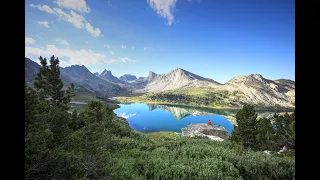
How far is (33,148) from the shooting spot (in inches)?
265

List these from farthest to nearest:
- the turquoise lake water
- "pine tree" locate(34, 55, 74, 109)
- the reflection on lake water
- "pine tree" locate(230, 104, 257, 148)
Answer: the reflection on lake water → the turquoise lake water → "pine tree" locate(230, 104, 257, 148) → "pine tree" locate(34, 55, 74, 109)

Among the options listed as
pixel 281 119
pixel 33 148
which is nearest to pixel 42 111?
pixel 33 148

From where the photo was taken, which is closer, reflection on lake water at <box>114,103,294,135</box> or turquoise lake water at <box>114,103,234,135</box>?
turquoise lake water at <box>114,103,234,135</box>

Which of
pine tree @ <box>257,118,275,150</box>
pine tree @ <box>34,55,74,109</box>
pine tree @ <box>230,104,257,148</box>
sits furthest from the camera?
pine tree @ <box>230,104,257,148</box>

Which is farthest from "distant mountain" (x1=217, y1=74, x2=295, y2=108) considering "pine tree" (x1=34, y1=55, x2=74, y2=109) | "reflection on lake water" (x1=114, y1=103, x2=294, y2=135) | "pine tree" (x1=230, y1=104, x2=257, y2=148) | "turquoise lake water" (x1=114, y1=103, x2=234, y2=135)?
"pine tree" (x1=34, y1=55, x2=74, y2=109)

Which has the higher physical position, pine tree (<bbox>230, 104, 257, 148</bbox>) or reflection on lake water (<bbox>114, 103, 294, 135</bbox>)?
pine tree (<bbox>230, 104, 257, 148</bbox>)

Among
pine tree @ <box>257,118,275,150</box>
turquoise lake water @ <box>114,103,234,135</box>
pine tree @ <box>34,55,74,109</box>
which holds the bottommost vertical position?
turquoise lake water @ <box>114,103,234,135</box>

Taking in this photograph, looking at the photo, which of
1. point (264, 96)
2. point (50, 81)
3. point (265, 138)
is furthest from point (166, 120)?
point (264, 96)

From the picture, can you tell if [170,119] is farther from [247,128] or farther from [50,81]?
[50,81]

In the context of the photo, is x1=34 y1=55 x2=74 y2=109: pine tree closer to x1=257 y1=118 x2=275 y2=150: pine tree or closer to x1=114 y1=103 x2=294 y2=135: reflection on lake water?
x1=257 y1=118 x2=275 y2=150: pine tree

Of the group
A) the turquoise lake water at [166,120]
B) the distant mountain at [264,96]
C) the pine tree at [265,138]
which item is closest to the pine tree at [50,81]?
the pine tree at [265,138]

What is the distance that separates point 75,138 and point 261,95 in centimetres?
18623

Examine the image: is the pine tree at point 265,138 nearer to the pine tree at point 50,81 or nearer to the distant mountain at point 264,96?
the pine tree at point 50,81
